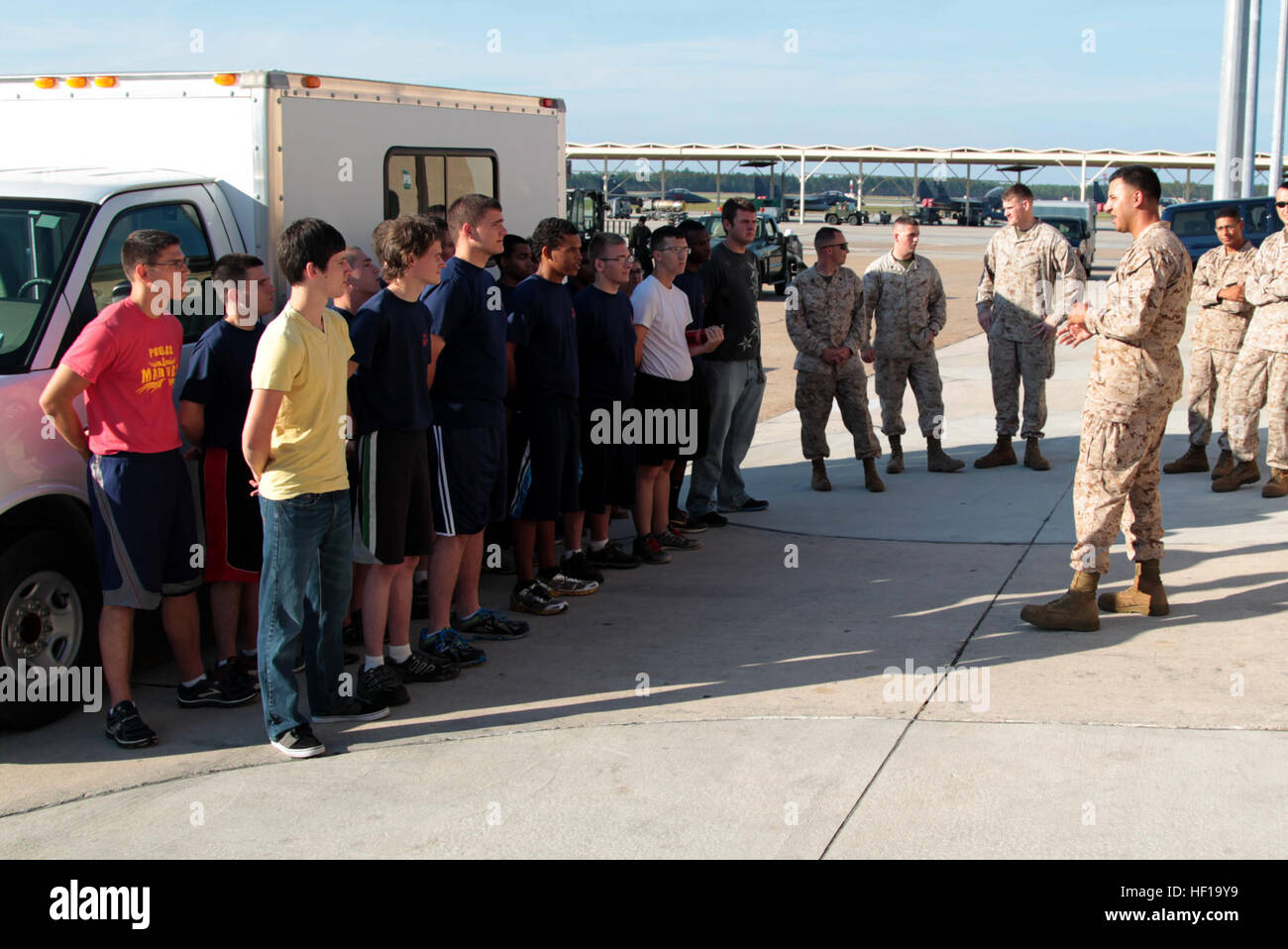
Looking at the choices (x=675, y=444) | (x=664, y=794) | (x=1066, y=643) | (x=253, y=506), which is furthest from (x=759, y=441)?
(x=664, y=794)

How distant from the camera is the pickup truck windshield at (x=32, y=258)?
507 cm

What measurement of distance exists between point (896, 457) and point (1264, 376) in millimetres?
2630

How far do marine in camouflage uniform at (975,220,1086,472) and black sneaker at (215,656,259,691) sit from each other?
19.8ft

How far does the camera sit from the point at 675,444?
7582mm

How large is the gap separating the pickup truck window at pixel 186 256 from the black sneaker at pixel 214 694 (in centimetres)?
156

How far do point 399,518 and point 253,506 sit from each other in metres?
0.65

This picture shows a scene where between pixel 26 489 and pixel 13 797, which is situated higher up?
pixel 26 489

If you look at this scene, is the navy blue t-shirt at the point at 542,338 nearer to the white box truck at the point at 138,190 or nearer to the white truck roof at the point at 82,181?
the white box truck at the point at 138,190

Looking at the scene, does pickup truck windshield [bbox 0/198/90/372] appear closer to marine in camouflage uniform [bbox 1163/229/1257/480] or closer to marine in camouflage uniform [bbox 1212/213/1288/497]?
marine in camouflage uniform [bbox 1212/213/1288/497]

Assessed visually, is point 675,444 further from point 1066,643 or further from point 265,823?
point 265,823
